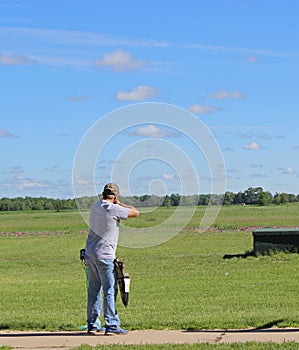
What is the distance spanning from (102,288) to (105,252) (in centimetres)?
56

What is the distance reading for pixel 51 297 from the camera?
1703 cm

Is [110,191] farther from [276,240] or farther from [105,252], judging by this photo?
[276,240]

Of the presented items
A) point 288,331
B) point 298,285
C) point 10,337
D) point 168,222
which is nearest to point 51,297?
point 168,222

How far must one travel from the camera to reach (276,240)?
2483 cm

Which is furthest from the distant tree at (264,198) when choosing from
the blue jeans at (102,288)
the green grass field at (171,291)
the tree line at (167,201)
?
the blue jeans at (102,288)

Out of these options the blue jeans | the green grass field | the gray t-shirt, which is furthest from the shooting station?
the gray t-shirt

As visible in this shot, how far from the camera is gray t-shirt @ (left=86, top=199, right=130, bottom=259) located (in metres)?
10.3

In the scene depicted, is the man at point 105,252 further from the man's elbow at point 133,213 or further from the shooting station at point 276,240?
the shooting station at point 276,240

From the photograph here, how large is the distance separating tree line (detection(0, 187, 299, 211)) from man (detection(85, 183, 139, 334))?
2.81ft

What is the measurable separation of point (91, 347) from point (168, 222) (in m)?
5.19

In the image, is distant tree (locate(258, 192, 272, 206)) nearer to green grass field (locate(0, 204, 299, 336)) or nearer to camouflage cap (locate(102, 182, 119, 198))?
green grass field (locate(0, 204, 299, 336))

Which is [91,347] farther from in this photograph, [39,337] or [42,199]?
[42,199]

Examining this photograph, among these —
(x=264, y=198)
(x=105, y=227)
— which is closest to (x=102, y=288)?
(x=105, y=227)

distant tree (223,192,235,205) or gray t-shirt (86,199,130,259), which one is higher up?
distant tree (223,192,235,205)
